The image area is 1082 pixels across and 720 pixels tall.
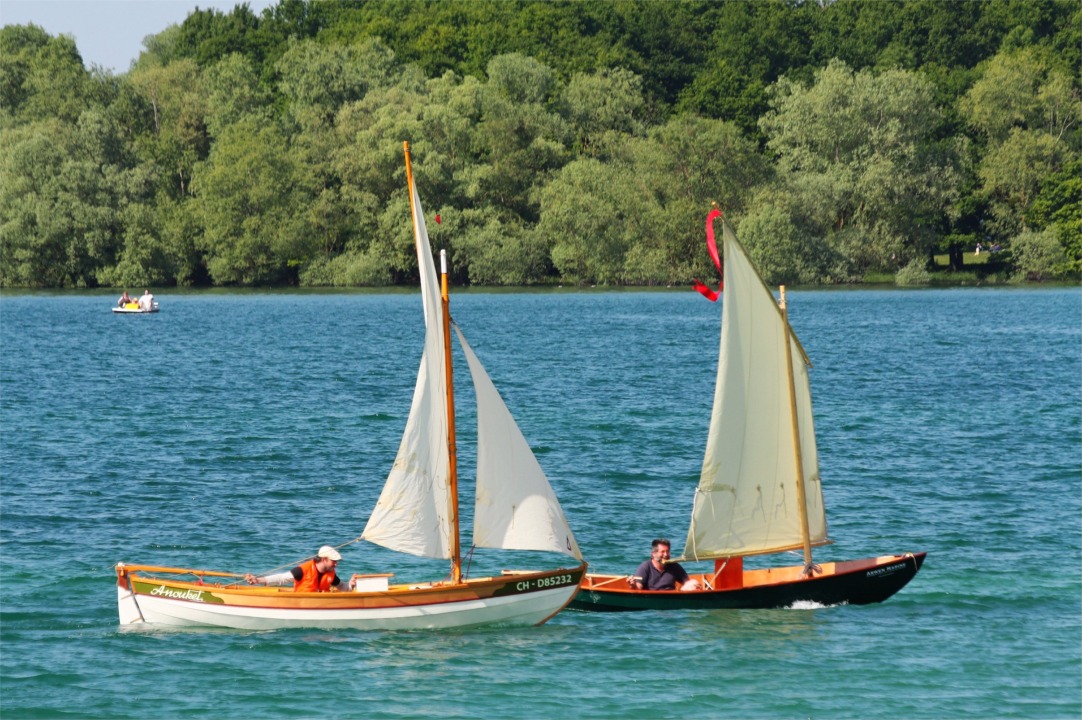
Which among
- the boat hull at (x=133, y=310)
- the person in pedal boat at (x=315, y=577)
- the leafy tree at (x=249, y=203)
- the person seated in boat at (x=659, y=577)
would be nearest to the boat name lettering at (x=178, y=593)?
the person in pedal boat at (x=315, y=577)

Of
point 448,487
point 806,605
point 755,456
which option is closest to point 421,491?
point 448,487

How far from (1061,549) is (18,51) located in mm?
182204

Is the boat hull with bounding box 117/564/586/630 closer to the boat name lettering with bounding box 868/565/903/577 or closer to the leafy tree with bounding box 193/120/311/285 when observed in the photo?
the boat name lettering with bounding box 868/565/903/577

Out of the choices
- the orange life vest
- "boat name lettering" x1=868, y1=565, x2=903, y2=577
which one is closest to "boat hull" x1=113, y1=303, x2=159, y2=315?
the orange life vest

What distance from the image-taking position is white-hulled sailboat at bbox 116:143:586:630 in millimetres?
29203

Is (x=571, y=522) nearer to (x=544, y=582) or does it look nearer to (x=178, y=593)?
(x=544, y=582)

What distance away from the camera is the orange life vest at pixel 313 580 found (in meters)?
29.4

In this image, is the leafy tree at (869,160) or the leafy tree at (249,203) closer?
the leafy tree at (869,160)

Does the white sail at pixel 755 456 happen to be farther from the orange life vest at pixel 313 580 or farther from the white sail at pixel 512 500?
the orange life vest at pixel 313 580

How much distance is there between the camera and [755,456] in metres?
31.8

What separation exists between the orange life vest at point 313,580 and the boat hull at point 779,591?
193 inches

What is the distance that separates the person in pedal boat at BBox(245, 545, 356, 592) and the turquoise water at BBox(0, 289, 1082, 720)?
1.01 m

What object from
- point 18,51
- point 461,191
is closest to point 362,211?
point 461,191

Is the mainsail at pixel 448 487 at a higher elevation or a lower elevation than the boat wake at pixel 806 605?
higher
